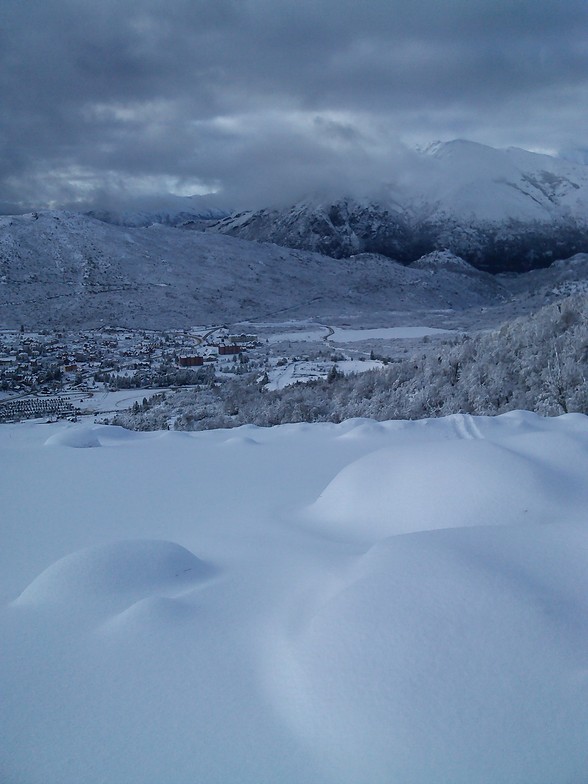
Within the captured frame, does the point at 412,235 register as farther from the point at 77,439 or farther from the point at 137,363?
the point at 77,439

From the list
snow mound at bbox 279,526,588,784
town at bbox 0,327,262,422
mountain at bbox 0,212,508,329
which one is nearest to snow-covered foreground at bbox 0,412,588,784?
snow mound at bbox 279,526,588,784

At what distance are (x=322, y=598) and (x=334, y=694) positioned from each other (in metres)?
0.65

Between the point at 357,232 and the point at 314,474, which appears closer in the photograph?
the point at 314,474

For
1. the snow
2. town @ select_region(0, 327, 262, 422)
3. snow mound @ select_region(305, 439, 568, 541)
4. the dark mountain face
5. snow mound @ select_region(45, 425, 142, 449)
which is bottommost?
the snow

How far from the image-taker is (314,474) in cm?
483

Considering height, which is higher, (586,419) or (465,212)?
(465,212)

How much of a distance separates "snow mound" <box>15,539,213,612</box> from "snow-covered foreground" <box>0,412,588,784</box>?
11mm

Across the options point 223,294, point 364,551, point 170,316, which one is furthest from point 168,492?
point 223,294

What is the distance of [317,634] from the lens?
220 centimetres

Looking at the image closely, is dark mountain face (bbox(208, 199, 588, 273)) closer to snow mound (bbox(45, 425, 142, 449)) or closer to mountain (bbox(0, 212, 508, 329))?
mountain (bbox(0, 212, 508, 329))

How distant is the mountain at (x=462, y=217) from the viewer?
77000mm

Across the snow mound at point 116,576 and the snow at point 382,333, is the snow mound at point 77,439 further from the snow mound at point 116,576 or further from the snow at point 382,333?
the snow at point 382,333

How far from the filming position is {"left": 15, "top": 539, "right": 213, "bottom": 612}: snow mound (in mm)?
2652

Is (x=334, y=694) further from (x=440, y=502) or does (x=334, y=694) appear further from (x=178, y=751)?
(x=440, y=502)
